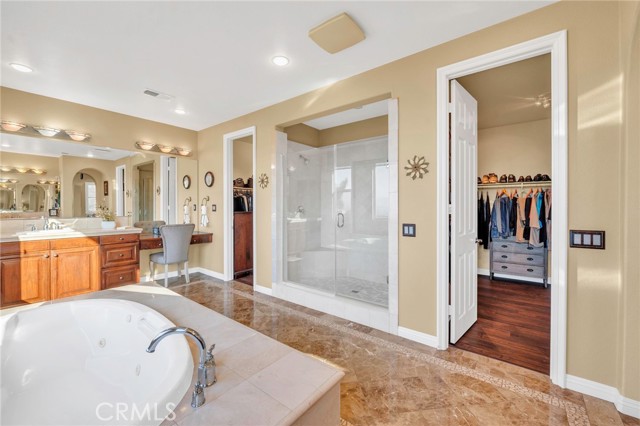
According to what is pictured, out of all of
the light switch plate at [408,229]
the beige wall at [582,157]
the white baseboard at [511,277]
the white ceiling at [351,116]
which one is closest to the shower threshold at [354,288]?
the beige wall at [582,157]

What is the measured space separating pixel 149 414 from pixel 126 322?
115 cm

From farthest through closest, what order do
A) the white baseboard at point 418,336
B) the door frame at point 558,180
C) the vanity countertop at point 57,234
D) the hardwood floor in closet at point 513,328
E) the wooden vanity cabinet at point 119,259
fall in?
the wooden vanity cabinet at point 119,259 < the vanity countertop at point 57,234 < the white baseboard at point 418,336 < the hardwood floor in closet at point 513,328 < the door frame at point 558,180

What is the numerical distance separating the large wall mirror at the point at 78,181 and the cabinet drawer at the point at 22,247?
614 millimetres

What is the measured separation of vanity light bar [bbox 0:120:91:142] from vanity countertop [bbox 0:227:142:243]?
47.1 inches

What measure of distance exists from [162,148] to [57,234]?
188cm

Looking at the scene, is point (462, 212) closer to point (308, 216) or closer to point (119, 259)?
point (308, 216)

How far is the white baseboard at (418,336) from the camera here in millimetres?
2371

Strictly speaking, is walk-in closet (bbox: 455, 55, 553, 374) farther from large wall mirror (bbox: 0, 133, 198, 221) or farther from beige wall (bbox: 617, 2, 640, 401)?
large wall mirror (bbox: 0, 133, 198, 221)

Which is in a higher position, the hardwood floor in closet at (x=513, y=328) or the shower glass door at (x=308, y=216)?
the shower glass door at (x=308, y=216)

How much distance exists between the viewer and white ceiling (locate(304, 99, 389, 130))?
3.78 m

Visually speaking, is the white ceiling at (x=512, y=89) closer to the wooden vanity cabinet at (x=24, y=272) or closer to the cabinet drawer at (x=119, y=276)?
the cabinet drawer at (x=119, y=276)

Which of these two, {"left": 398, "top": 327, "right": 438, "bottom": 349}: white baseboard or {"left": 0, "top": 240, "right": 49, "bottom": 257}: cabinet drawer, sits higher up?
{"left": 0, "top": 240, "right": 49, "bottom": 257}: cabinet drawer

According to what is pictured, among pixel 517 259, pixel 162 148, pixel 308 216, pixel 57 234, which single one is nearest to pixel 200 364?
pixel 308 216

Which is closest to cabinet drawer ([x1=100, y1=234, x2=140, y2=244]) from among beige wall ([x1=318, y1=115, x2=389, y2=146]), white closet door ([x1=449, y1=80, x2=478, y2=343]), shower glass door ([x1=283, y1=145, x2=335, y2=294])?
shower glass door ([x1=283, y1=145, x2=335, y2=294])
